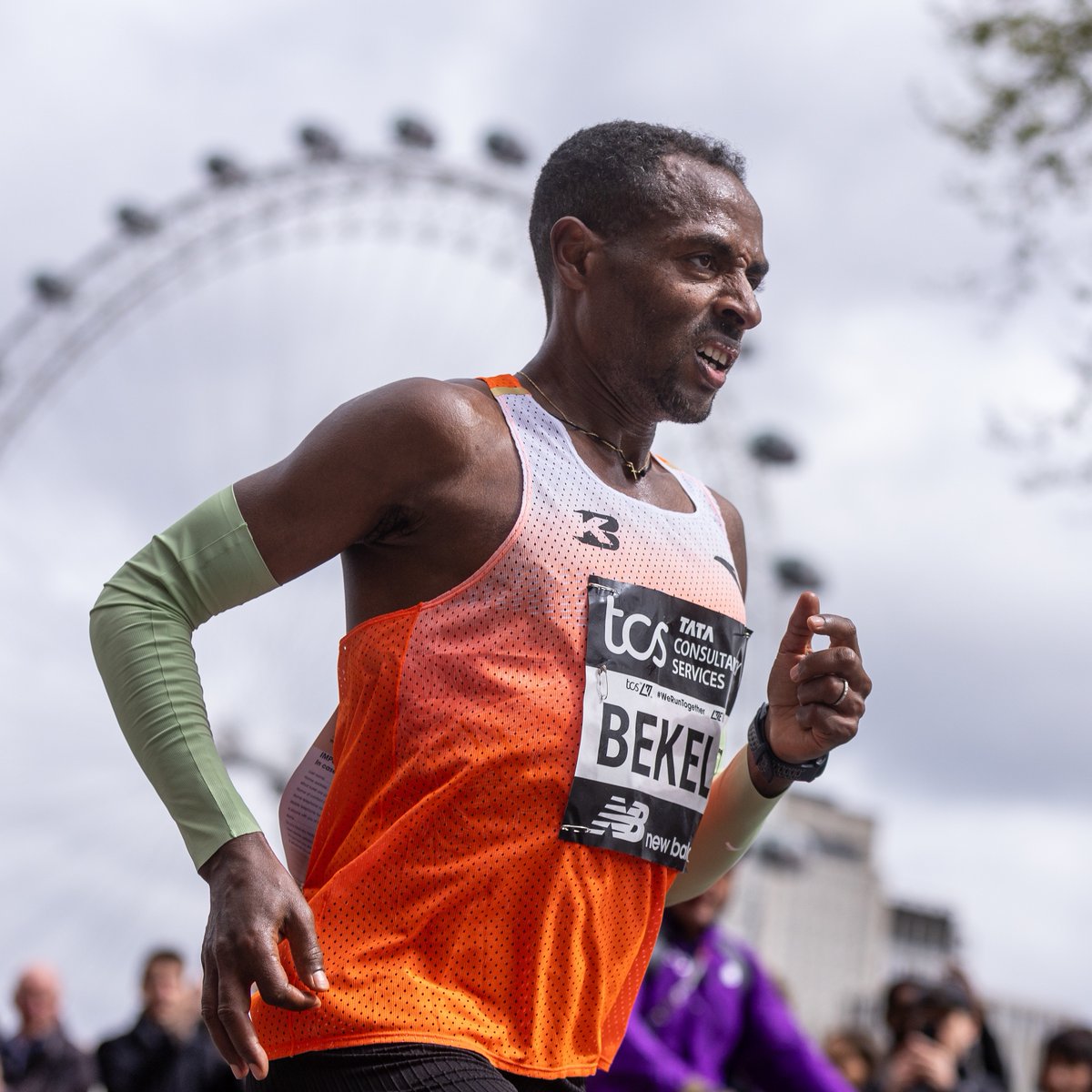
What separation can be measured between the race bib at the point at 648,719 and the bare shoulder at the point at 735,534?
33cm

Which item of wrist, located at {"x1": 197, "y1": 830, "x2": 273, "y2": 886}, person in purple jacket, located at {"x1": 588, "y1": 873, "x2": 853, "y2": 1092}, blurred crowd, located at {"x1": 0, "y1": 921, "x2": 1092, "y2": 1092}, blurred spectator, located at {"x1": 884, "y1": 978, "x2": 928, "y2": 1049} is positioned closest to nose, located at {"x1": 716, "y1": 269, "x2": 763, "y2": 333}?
wrist, located at {"x1": 197, "y1": 830, "x2": 273, "y2": 886}

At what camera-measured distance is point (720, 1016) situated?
17.5 ft

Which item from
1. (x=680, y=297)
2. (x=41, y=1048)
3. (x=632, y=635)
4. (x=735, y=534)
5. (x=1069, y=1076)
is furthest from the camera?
(x=41, y=1048)

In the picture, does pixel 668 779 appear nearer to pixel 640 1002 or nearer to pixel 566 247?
pixel 566 247

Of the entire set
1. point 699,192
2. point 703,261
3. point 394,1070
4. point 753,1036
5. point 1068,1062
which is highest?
point 699,192

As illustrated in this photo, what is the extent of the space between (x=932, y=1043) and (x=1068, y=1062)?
0.68 metres

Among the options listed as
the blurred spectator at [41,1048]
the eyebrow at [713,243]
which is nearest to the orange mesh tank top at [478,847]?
the eyebrow at [713,243]

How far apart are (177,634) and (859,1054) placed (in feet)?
23.5

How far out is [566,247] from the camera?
288 cm

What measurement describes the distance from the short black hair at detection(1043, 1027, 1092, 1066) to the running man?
12.8 ft

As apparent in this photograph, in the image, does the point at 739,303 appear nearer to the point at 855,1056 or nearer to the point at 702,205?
the point at 702,205

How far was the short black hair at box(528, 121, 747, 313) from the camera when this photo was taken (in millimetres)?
2803

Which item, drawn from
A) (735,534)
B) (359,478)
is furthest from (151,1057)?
(359,478)

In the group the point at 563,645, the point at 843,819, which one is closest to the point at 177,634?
the point at 563,645
